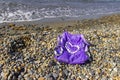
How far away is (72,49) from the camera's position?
9891 mm

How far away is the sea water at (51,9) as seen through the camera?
18812 mm

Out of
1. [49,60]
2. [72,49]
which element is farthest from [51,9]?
[49,60]

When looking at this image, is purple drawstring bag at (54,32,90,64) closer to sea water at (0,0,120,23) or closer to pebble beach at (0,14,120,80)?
pebble beach at (0,14,120,80)

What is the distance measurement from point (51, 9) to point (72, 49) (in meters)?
11.8

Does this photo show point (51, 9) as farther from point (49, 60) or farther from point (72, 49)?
point (49, 60)

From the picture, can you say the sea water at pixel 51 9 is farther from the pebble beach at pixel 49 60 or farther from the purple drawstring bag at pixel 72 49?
the purple drawstring bag at pixel 72 49

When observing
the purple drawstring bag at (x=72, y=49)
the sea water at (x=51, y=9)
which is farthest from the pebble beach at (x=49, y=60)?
the sea water at (x=51, y=9)

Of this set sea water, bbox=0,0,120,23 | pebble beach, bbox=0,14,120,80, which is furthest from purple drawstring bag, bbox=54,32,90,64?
sea water, bbox=0,0,120,23

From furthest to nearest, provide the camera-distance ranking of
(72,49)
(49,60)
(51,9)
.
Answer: (51,9)
(72,49)
(49,60)

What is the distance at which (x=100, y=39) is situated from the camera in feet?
35.8

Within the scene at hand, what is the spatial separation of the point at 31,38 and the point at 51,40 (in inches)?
27.6

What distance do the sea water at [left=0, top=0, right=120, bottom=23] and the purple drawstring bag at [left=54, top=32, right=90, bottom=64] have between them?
7469mm

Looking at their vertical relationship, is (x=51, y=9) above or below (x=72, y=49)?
below

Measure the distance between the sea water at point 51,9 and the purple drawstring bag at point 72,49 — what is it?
7469 mm
